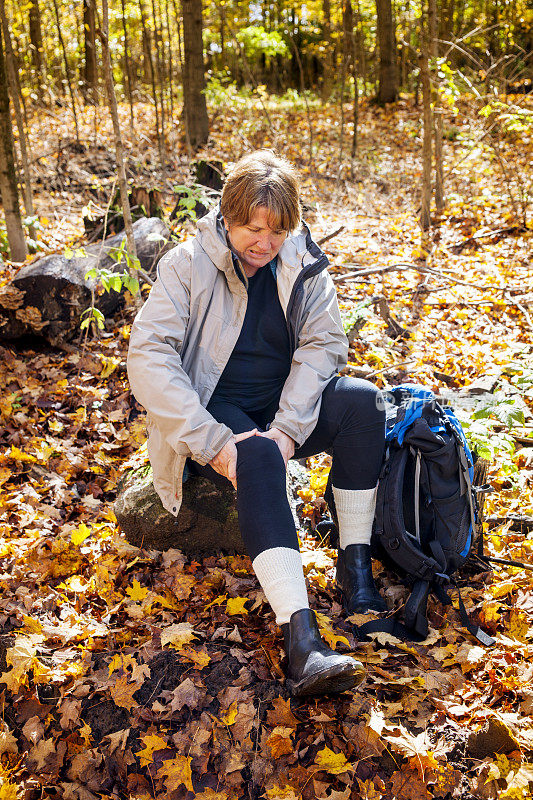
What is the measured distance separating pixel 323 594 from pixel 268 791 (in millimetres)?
915

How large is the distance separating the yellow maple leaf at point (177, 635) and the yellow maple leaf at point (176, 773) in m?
0.43

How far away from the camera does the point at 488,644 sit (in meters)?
2.34

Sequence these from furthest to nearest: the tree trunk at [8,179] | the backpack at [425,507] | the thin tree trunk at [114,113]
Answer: the tree trunk at [8,179], the thin tree trunk at [114,113], the backpack at [425,507]

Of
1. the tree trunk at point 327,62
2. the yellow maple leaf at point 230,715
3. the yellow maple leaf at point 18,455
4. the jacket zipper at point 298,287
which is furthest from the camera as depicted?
the tree trunk at point 327,62

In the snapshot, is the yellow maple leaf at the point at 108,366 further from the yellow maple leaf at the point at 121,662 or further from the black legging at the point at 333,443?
the yellow maple leaf at the point at 121,662

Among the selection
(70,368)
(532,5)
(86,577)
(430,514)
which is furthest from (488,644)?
(532,5)

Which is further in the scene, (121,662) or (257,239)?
(257,239)

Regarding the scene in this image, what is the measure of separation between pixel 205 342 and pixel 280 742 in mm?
1510

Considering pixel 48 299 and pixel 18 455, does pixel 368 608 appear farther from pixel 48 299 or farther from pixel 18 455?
pixel 48 299

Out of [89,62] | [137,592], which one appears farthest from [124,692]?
[89,62]

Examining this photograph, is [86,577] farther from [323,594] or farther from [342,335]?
[342,335]

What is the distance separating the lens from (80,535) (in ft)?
10.0

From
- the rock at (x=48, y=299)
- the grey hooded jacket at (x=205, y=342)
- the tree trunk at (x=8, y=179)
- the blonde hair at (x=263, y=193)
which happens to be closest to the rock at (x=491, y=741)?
the grey hooded jacket at (x=205, y=342)

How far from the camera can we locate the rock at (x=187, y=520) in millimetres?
2879
